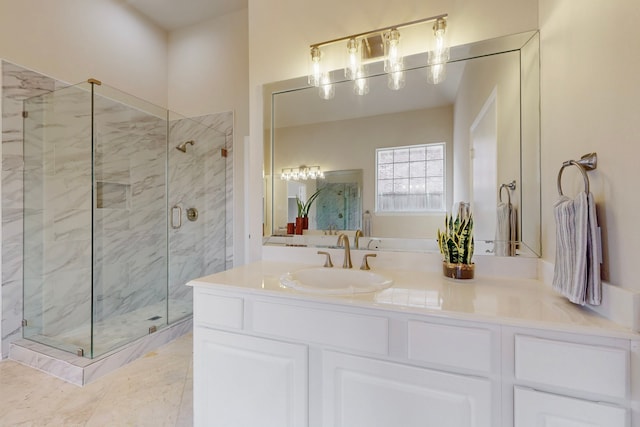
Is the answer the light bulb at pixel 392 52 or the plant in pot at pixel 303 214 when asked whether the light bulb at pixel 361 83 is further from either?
the plant in pot at pixel 303 214

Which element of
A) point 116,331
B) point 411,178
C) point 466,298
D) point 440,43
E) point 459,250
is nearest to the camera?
point 466,298

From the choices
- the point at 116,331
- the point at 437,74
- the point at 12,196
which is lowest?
the point at 116,331

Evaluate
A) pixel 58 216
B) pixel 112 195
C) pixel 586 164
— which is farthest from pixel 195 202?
pixel 586 164

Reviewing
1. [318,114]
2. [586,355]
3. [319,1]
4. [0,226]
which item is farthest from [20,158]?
[586,355]

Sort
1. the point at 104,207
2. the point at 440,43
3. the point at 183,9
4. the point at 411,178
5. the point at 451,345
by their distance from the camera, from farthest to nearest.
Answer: the point at 183,9 → the point at 104,207 → the point at 411,178 → the point at 440,43 → the point at 451,345

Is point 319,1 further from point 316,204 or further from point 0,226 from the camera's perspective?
point 0,226

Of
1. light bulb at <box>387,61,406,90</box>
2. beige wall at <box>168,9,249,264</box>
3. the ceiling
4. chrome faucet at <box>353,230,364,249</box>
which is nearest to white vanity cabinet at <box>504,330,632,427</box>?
chrome faucet at <box>353,230,364,249</box>

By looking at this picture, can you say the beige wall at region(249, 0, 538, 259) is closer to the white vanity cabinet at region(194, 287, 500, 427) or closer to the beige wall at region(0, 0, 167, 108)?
the white vanity cabinet at region(194, 287, 500, 427)

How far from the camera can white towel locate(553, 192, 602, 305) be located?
33.9 inches

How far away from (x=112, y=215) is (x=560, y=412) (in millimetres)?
3334

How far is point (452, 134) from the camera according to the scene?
1.52 metres

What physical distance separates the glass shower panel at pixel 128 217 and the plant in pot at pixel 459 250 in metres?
2.41

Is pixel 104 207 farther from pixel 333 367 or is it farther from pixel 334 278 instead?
pixel 333 367

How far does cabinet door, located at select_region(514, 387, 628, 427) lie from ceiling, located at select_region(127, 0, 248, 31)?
3.64 m
